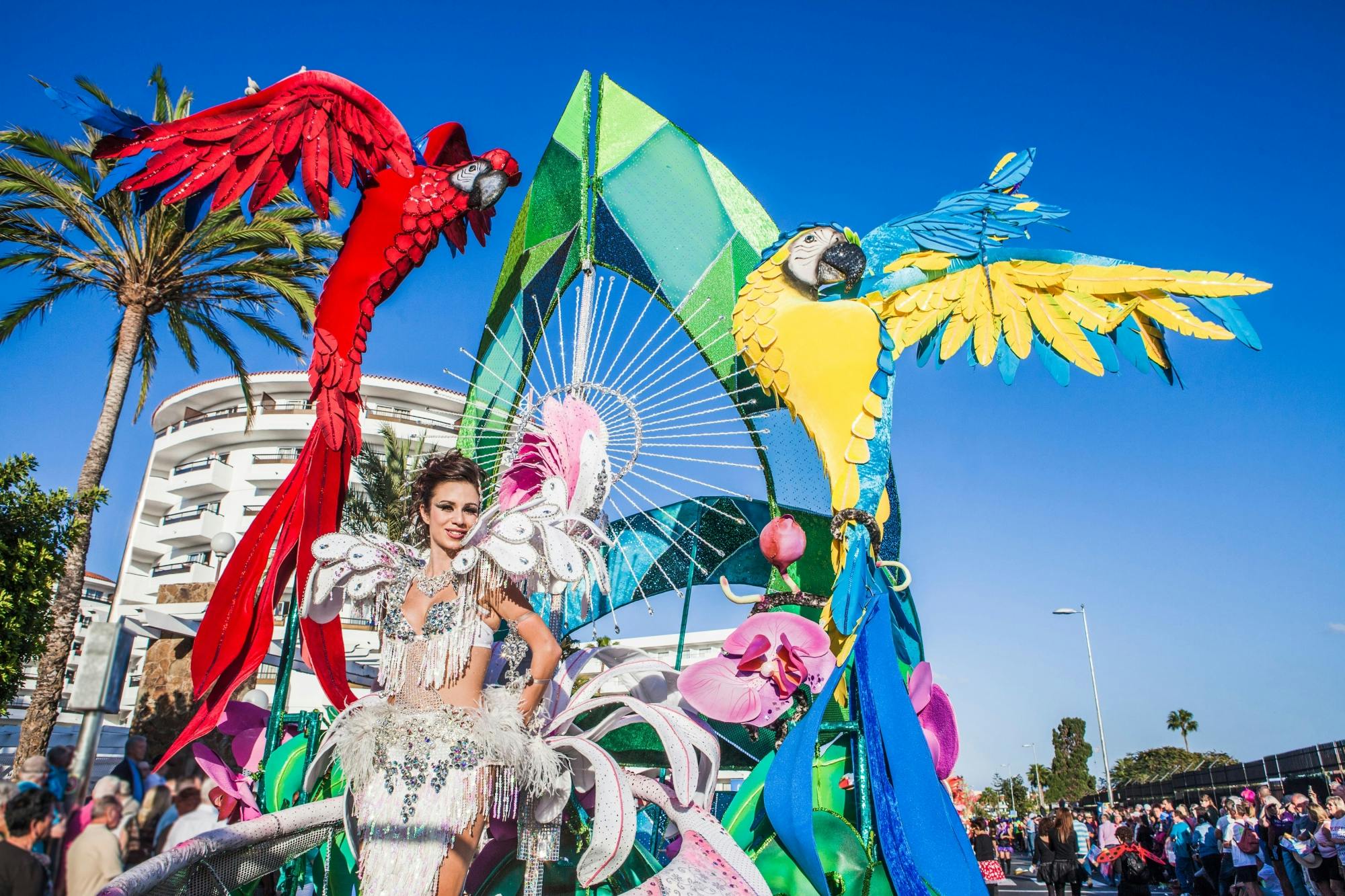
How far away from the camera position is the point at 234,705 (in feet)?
19.1

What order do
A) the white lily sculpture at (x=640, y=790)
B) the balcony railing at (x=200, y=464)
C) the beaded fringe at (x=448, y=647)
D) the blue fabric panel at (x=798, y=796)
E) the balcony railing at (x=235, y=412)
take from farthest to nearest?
the balcony railing at (x=200, y=464), the balcony railing at (x=235, y=412), the blue fabric panel at (x=798, y=796), the beaded fringe at (x=448, y=647), the white lily sculpture at (x=640, y=790)

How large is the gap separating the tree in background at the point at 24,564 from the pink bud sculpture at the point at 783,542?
770cm

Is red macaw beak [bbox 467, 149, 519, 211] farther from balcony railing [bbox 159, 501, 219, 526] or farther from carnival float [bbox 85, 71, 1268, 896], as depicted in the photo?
balcony railing [bbox 159, 501, 219, 526]

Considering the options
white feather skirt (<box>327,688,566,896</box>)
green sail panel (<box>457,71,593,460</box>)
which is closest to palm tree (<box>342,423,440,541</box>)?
green sail panel (<box>457,71,593,460</box>)

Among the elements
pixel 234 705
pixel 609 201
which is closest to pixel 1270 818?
pixel 609 201

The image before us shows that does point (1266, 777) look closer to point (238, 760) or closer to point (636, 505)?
point (636, 505)

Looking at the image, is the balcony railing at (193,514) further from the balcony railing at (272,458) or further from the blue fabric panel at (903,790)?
the blue fabric panel at (903,790)

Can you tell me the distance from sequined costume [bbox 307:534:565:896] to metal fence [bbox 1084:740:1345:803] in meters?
8.82

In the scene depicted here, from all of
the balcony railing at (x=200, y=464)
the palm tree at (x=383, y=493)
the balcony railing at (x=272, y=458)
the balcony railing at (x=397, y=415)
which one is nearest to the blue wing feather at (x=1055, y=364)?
the palm tree at (x=383, y=493)

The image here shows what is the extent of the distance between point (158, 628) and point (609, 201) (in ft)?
21.5

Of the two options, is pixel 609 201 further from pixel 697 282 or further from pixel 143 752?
pixel 143 752

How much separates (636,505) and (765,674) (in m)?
1.87

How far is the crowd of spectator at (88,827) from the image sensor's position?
112 inches

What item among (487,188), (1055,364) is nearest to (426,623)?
(487,188)
